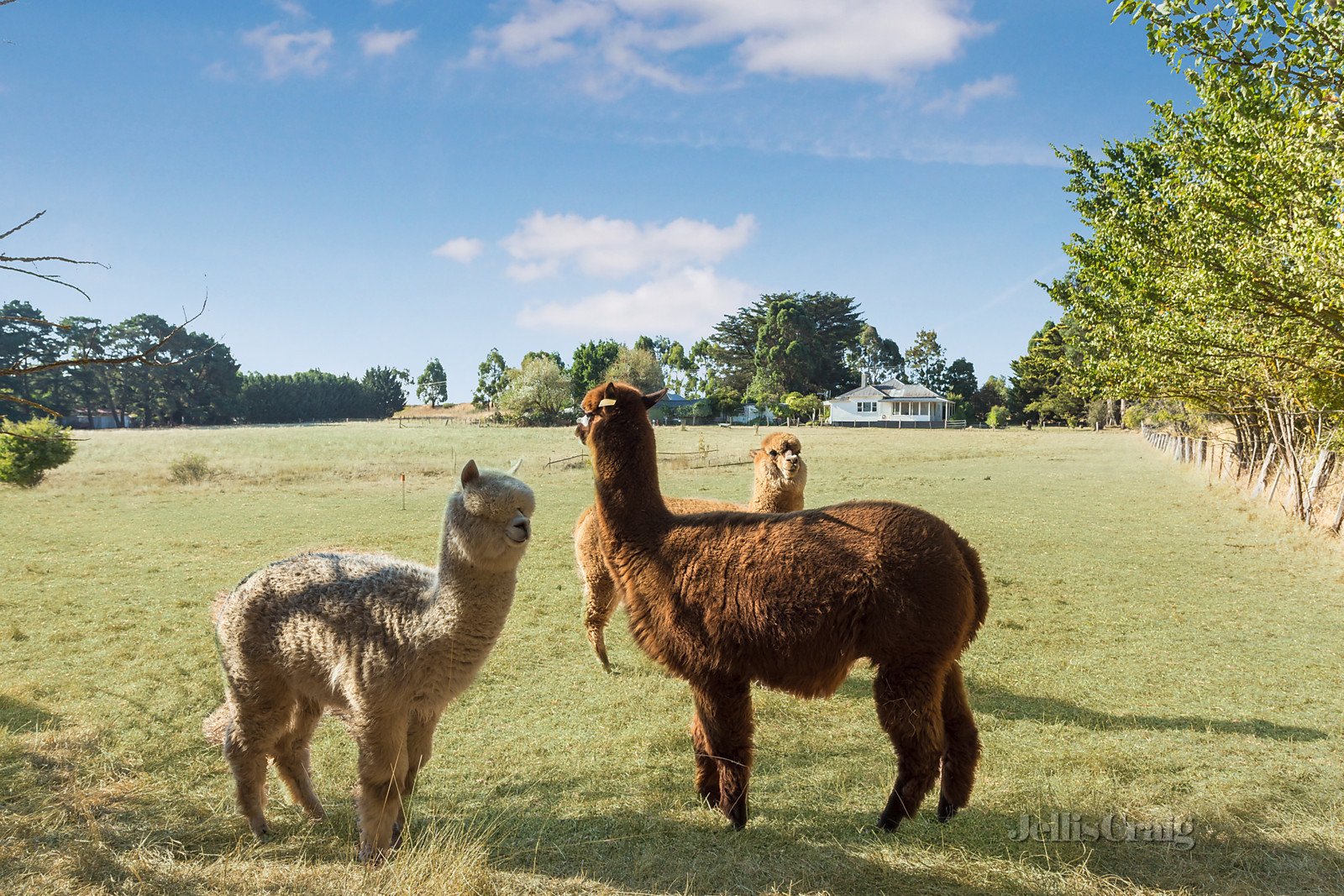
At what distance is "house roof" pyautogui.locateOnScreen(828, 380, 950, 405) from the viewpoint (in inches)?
2557

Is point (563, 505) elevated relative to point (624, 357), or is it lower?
lower

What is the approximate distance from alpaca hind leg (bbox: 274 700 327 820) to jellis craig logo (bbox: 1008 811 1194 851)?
3713mm

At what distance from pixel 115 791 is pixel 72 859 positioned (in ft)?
3.33

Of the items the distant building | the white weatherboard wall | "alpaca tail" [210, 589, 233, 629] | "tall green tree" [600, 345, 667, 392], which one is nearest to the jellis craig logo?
"alpaca tail" [210, 589, 233, 629]

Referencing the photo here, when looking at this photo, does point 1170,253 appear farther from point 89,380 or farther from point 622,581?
point 89,380

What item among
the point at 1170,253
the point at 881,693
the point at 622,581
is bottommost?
the point at 881,693

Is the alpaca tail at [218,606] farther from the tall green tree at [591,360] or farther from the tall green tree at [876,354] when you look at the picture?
the tall green tree at [876,354]

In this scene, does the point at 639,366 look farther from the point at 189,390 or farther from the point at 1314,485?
the point at 189,390

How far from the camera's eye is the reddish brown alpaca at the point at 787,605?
3.50m

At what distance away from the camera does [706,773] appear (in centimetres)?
390

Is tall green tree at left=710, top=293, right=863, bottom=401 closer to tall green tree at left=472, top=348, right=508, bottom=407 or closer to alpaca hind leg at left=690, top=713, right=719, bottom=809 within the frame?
tall green tree at left=472, top=348, right=508, bottom=407

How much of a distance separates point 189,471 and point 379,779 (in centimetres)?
2443

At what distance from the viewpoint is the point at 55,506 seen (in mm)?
17016

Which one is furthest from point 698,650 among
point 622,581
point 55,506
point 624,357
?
point 55,506
